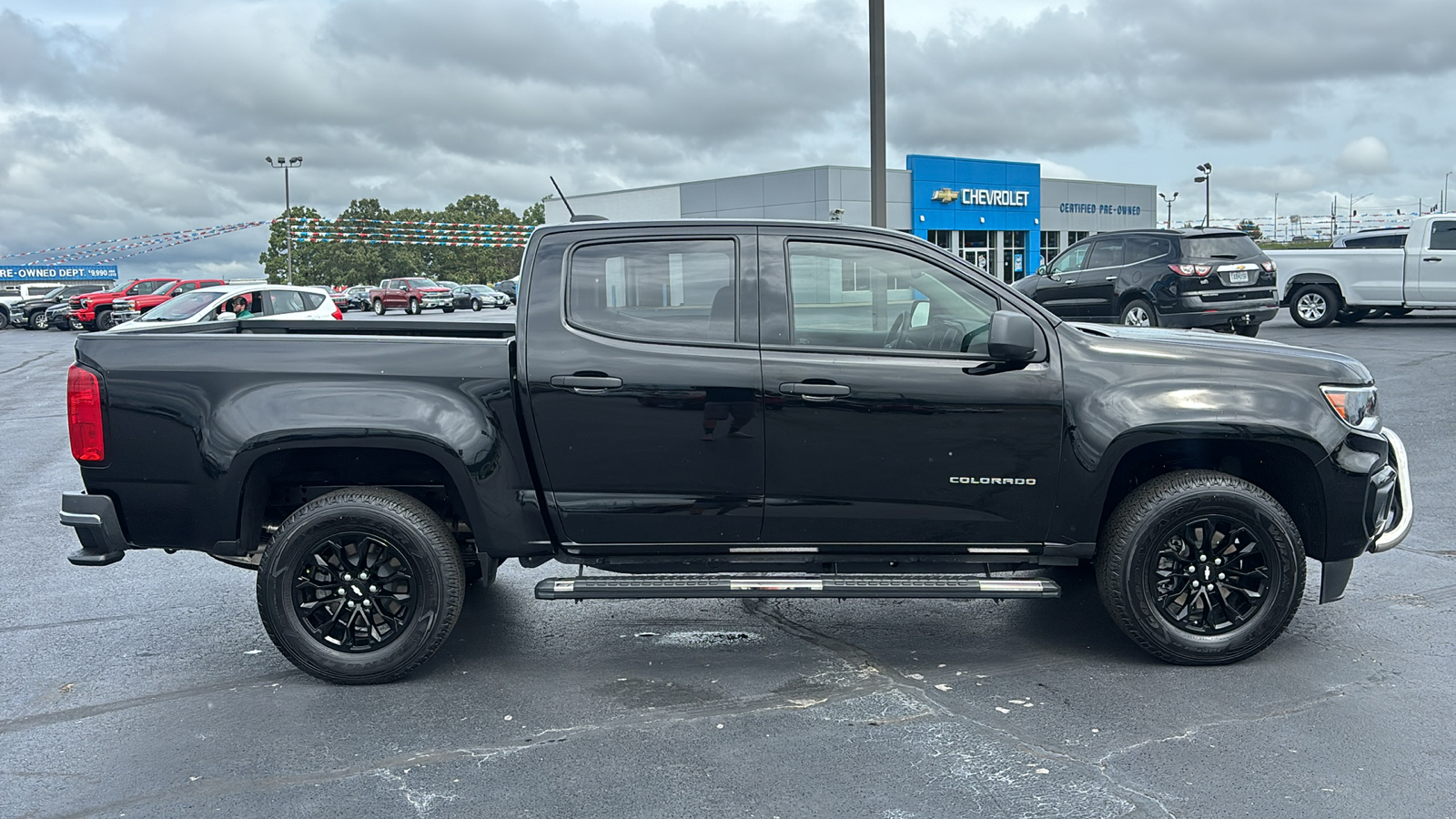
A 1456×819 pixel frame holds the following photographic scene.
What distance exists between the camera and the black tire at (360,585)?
4645 millimetres

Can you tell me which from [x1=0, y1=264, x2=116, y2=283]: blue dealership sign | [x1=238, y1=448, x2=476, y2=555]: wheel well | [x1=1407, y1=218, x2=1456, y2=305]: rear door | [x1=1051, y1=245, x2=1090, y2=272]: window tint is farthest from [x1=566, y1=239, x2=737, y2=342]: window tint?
[x1=0, y1=264, x2=116, y2=283]: blue dealership sign

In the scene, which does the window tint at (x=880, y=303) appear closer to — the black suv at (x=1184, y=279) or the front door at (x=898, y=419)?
the front door at (x=898, y=419)

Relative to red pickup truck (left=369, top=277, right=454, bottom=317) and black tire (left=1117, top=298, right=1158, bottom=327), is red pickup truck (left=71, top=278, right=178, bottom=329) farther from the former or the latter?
black tire (left=1117, top=298, right=1158, bottom=327)

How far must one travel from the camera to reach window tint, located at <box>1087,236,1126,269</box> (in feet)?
59.1

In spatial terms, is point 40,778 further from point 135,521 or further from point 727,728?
point 727,728

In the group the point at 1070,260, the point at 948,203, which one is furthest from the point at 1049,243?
the point at 1070,260

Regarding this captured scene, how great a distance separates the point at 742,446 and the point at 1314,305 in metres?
19.7

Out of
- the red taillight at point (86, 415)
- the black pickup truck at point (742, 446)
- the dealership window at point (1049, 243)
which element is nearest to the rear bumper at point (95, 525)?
the black pickup truck at point (742, 446)

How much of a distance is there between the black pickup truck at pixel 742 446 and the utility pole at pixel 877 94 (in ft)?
19.5

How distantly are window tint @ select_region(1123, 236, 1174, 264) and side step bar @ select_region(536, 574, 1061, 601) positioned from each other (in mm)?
14055

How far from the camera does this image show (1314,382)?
469 centimetres

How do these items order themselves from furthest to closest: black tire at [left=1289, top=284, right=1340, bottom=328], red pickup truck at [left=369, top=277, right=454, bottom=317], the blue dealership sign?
the blue dealership sign < red pickup truck at [left=369, top=277, right=454, bottom=317] < black tire at [left=1289, top=284, right=1340, bottom=328]

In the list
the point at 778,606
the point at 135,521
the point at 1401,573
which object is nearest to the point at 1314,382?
the point at 1401,573

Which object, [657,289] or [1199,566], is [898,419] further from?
[1199,566]
